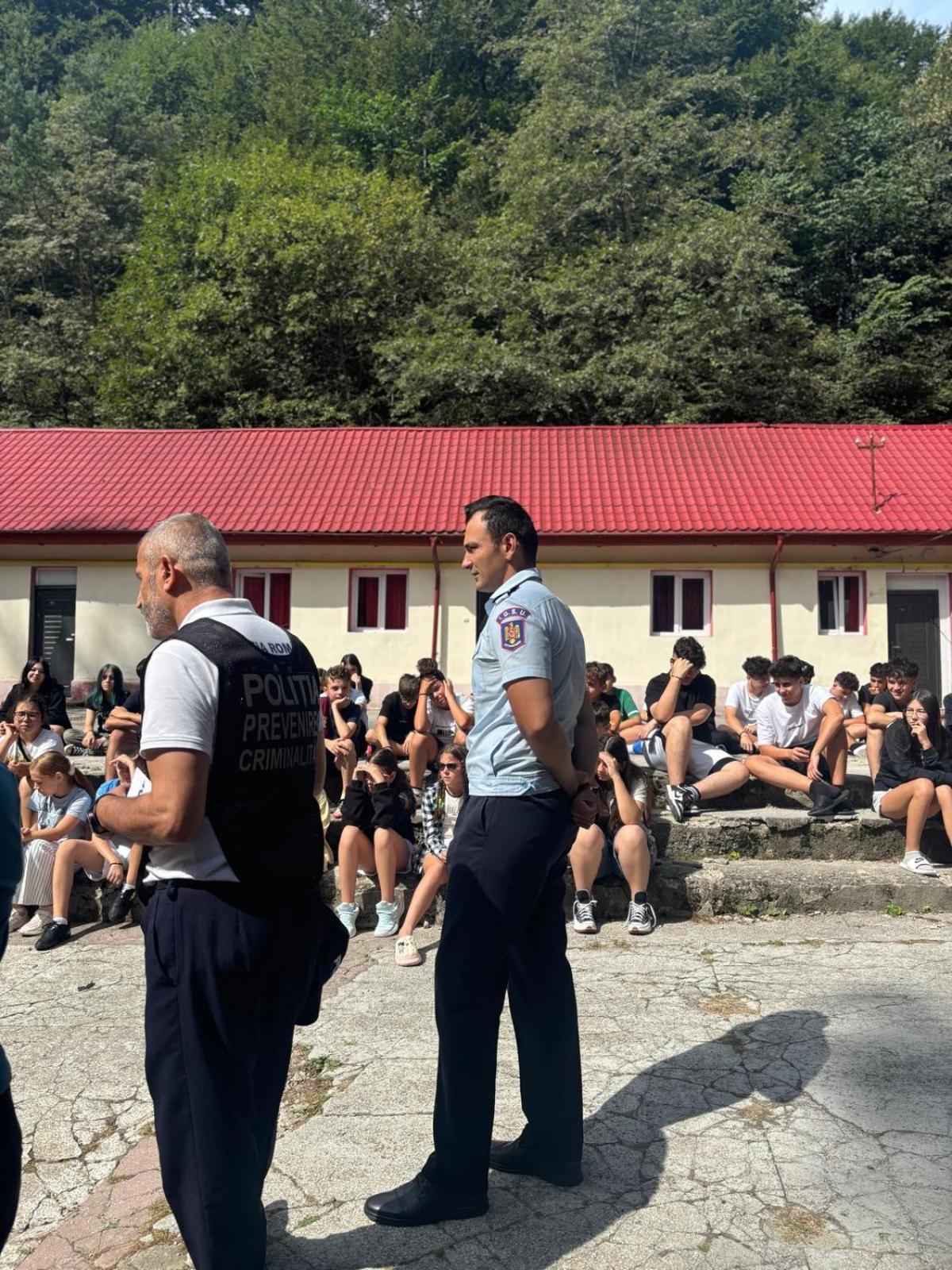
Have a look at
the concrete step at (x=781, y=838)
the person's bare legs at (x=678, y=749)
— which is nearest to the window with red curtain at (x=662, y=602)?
the person's bare legs at (x=678, y=749)

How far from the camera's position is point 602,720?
764 cm

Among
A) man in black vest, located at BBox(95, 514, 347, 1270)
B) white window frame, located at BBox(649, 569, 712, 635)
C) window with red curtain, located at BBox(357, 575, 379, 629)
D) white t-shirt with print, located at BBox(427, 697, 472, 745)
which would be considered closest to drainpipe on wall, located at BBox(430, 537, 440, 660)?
window with red curtain, located at BBox(357, 575, 379, 629)

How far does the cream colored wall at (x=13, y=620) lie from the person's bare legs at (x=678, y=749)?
14303mm

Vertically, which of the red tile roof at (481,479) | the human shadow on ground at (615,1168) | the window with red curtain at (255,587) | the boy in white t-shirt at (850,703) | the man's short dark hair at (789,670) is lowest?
the human shadow on ground at (615,1168)

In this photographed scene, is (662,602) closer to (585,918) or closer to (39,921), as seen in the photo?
(585,918)

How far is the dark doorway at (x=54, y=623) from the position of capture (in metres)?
18.8

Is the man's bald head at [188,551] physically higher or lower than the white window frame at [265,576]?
lower

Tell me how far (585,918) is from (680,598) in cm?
1237

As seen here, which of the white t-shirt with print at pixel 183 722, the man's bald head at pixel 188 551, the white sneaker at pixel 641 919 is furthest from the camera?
the white sneaker at pixel 641 919

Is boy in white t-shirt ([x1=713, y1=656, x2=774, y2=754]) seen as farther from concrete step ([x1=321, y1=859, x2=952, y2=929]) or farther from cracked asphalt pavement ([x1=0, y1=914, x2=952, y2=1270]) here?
cracked asphalt pavement ([x1=0, y1=914, x2=952, y2=1270])

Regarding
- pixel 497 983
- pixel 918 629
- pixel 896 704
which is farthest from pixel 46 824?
pixel 918 629

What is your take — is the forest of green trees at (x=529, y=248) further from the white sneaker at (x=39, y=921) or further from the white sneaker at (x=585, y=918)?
the white sneaker at (x=585, y=918)

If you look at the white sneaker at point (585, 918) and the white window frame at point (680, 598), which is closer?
the white sneaker at point (585, 918)

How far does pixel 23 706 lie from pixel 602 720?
14.7 feet
